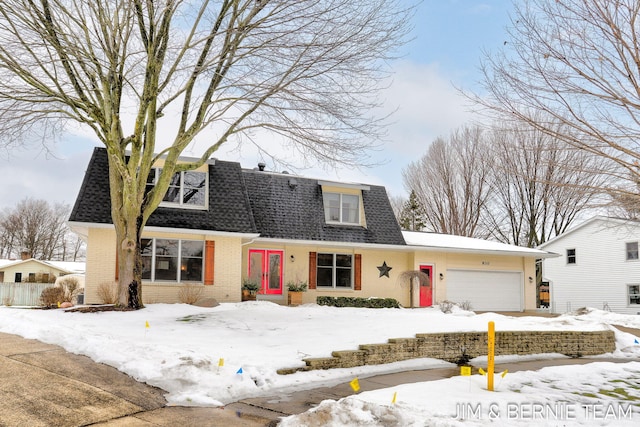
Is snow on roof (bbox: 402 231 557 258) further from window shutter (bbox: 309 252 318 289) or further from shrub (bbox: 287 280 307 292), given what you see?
shrub (bbox: 287 280 307 292)

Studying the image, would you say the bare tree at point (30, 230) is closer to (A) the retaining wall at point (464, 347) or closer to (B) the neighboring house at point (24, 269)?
(B) the neighboring house at point (24, 269)

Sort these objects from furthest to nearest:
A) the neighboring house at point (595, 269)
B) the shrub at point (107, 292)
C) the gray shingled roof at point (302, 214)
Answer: the neighboring house at point (595, 269), the gray shingled roof at point (302, 214), the shrub at point (107, 292)

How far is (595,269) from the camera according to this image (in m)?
30.3

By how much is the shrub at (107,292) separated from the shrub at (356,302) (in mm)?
7095

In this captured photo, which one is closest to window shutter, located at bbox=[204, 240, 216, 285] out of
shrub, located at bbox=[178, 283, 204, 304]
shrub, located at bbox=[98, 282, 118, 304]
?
shrub, located at bbox=[178, 283, 204, 304]

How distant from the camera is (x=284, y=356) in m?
9.07

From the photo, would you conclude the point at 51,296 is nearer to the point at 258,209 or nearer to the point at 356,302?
the point at 258,209

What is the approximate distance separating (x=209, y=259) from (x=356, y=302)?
18.5ft

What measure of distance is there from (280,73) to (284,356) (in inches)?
278

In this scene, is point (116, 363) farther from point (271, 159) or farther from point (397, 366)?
point (271, 159)

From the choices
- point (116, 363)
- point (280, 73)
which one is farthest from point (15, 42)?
point (116, 363)

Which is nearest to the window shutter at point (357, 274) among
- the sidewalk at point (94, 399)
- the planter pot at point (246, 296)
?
the planter pot at point (246, 296)

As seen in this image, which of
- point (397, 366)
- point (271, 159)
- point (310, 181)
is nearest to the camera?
point (397, 366)

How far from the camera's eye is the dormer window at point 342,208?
22234mm
